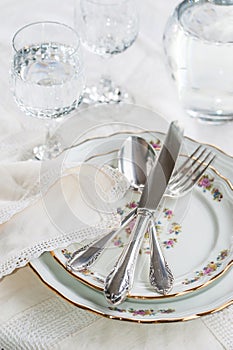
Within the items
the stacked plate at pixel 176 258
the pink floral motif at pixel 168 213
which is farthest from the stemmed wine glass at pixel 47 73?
the pink floral motif at pixel 168 213

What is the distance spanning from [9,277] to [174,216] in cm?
16

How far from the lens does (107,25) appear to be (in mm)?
816

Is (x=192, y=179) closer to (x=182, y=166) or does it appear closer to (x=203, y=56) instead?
(x=182, y=166)

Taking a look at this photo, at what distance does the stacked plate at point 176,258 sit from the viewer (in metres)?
0.55

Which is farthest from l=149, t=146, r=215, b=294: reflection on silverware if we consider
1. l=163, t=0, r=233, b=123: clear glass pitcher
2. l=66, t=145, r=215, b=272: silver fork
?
l=163, t=0, r=233, b=123: clear glass pitcher

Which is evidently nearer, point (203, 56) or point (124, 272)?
point (124, 272)

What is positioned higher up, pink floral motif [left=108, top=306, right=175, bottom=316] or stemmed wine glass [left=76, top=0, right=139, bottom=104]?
stemmed wine glass [left=76, top=0, right=139, bottom=104]

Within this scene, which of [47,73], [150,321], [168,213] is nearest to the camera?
[150,321]

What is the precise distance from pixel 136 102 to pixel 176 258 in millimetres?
291

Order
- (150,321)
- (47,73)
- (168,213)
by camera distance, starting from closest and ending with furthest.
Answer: (150,321) → (168,213) → (47,73)

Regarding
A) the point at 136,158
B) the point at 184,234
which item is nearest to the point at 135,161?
the point at 136,158

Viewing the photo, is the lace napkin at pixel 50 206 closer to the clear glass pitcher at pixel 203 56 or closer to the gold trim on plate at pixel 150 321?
the gold trim on plate at pixel 150 321

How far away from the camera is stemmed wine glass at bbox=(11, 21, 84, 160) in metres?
0.69

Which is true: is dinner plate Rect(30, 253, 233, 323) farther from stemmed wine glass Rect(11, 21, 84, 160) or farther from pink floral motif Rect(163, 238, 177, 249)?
stemmed wine glass Rect(11, 21, 84, 160)
